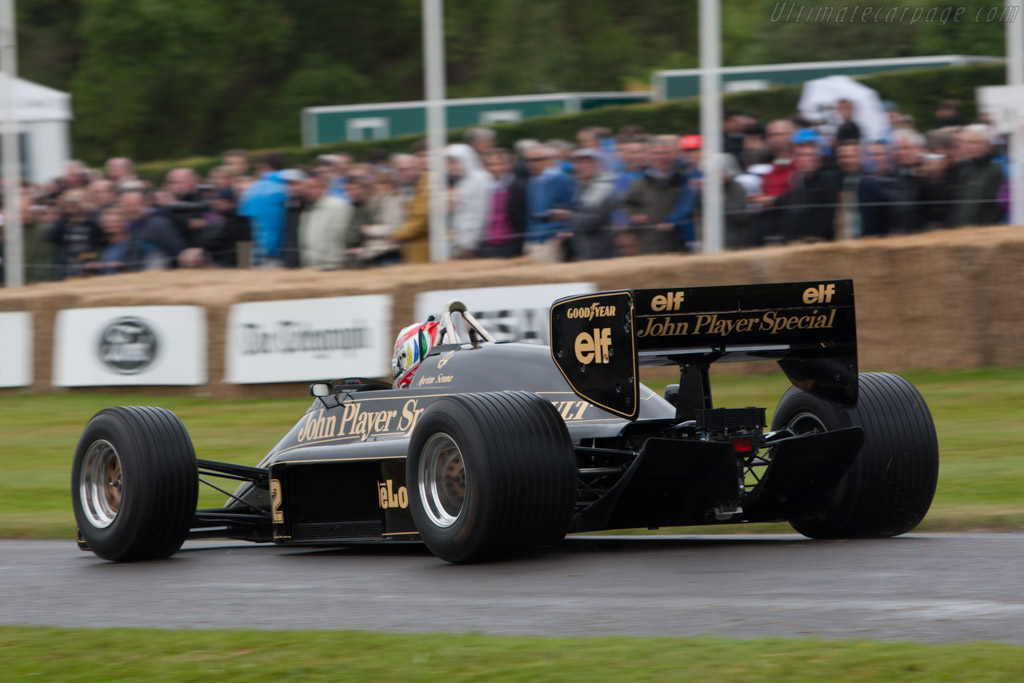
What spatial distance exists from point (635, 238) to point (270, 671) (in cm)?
1135

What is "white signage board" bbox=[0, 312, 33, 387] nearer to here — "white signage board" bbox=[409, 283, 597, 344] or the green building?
"white signage board" bbox=[409, 283, 597, 344]

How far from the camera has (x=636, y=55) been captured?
48562 mm

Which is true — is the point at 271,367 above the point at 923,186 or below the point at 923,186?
below

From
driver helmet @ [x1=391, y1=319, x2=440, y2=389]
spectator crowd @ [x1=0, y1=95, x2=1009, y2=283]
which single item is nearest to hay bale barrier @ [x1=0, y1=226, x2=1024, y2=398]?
spectator crowd @ [x1=0, y1=95, x2=1009, y2=283]

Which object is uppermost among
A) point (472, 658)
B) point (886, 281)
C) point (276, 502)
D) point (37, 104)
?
point (37, 104)

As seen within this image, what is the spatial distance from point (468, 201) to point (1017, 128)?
5.66 metres

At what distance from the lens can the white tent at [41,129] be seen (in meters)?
28.4

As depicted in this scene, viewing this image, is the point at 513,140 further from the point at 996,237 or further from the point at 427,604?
the point at 427,604

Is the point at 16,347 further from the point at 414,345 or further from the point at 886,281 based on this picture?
the point at 414,345

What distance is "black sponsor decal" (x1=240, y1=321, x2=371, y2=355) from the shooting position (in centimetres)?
1689

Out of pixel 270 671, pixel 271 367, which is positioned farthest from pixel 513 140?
pixel 270 671

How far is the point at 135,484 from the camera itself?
28.5 feet

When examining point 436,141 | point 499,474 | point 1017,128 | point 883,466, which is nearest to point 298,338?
point 436,141

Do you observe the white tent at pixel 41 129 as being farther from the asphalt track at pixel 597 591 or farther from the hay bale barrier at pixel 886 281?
the asphalt track at pixel 597 591
